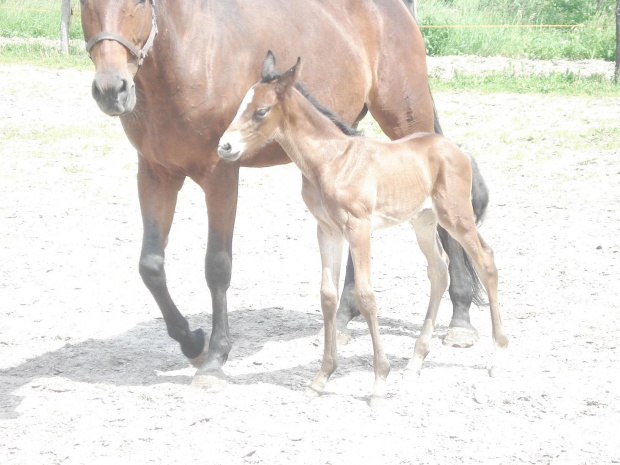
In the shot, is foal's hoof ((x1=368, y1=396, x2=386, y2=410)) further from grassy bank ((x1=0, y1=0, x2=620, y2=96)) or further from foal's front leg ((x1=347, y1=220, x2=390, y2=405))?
grassy bank ((x1=0, y1=0, x2=620, y2=96))

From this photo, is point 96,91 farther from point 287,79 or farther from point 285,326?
point 285,326

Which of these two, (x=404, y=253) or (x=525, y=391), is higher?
(x=525, y=391)

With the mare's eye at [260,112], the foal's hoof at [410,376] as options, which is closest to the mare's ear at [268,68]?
the mare's eye at [260,112]

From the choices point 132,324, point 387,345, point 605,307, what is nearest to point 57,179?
point 132,324

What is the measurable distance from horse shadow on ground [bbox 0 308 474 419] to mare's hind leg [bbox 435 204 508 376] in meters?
0.55

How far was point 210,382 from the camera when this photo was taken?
4.62 meters

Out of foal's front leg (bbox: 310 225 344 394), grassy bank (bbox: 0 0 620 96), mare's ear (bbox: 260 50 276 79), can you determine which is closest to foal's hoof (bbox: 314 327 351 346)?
Result: foal's front leg (bbox: 310 225 344 394)

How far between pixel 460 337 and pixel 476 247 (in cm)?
81

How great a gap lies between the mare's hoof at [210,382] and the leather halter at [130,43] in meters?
1.59

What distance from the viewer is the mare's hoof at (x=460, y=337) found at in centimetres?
539

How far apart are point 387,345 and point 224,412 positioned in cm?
140

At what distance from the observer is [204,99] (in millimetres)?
4551

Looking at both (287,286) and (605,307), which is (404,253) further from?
(605,307)

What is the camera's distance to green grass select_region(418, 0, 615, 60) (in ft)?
52.1
